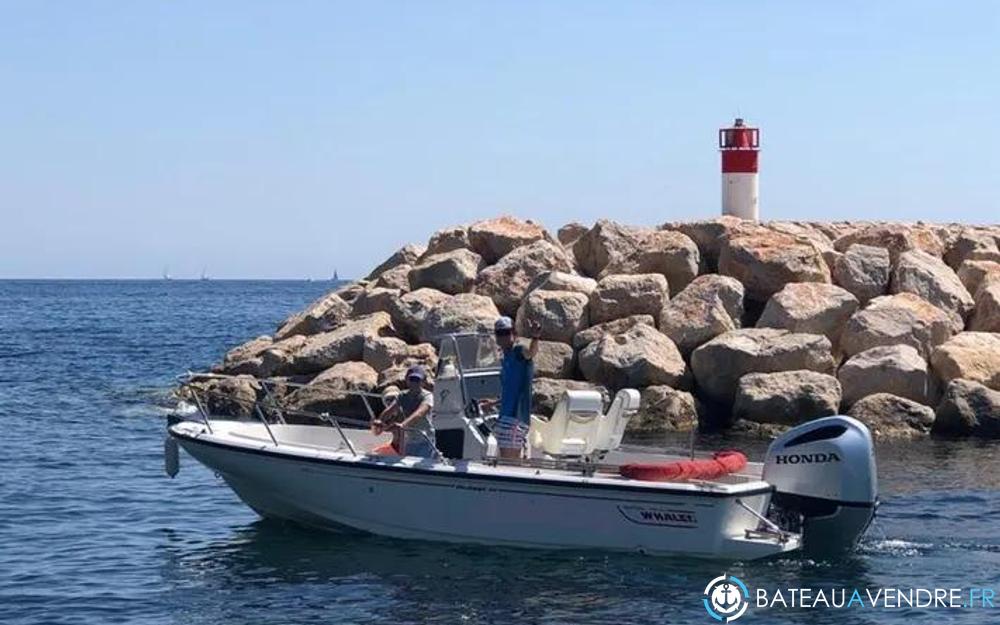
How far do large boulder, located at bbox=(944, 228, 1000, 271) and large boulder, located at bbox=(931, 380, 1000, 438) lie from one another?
18.8 feet

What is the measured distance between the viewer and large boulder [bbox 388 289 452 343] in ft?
76.8

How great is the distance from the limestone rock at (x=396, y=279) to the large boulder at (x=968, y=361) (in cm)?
908

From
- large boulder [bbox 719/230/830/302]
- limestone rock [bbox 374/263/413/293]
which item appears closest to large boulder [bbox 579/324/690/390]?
large boulder [bbox 719/230/830/302]

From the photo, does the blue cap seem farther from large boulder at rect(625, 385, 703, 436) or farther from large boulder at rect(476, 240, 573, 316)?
large boulder at rect(476, 240, 573, 316)

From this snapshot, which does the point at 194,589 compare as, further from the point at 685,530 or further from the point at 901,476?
the point at 901,476

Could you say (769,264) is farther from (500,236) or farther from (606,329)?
(500,236)

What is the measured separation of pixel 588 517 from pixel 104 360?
26.4 m

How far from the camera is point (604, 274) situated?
24516 mm

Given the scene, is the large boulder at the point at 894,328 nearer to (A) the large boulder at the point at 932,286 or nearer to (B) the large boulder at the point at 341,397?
(A) the large boulder at the point at 932,286

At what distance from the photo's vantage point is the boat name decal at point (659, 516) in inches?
514

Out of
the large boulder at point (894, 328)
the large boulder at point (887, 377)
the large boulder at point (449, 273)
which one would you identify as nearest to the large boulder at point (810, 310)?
the large boulder at point (894, 328)

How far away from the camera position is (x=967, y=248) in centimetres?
2575

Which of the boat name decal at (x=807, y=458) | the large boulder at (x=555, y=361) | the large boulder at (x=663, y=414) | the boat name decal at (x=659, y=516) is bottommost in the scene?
the boat name decal at (x=659, y=516)

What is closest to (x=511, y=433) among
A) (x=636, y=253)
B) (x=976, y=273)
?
(x=636, y=253)
